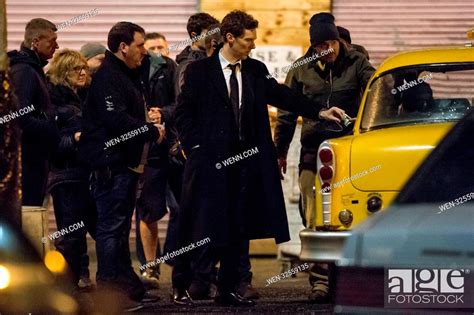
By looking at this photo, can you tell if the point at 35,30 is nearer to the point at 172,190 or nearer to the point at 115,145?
the point at 115,145

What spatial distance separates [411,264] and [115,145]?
508 centimetres

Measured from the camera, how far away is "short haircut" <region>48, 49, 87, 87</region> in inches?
482

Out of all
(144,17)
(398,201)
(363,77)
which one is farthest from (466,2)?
(398,201)

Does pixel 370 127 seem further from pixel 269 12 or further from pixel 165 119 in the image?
pixel 269 12

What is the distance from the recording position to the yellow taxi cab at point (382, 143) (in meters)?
10.1

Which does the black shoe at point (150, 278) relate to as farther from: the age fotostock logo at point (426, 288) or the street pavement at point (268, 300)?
the age fotostock logo at point (426, 288)

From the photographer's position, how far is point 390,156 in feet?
33.0

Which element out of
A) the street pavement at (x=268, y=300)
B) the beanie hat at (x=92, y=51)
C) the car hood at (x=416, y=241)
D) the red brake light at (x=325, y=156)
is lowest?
the street pavement at (x=268, y=300)

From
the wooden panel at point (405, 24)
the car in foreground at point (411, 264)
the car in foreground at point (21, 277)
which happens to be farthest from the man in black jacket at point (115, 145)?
the wooden panel at point (405, 24)

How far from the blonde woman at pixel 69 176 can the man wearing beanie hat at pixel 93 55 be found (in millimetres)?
878

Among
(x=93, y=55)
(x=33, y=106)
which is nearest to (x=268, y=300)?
(x=33, y=106)

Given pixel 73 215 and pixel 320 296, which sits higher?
pixel 73 215

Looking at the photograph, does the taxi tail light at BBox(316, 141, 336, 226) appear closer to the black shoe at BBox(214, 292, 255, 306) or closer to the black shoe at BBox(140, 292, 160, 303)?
the black shoe at BBox(214, 292, 255, 306)

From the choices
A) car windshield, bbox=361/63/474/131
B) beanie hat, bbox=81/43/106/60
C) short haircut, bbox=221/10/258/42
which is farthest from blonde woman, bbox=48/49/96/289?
car windshield, bbox=361/63/474/131
